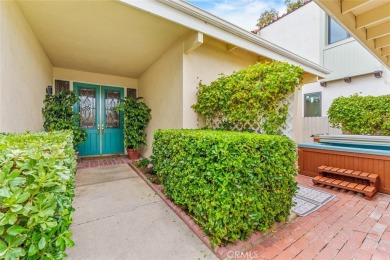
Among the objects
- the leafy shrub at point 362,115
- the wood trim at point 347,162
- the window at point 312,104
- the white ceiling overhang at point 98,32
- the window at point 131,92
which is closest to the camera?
the white ceiling overhang at point 98,32

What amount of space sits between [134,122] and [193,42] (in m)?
3.45

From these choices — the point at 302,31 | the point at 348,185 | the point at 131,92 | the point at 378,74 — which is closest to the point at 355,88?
the point at 378,74

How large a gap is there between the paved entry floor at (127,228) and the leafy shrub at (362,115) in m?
6.97

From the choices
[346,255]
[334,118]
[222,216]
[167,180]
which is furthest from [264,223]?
[334,118]

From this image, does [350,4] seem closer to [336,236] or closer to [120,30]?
[336,236]

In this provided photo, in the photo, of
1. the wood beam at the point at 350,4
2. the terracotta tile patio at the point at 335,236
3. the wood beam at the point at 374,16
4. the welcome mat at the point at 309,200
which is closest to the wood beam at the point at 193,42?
the wood beam at the point at 350,4

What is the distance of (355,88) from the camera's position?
23.0ft

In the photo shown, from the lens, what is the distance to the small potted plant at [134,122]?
6.03 metres

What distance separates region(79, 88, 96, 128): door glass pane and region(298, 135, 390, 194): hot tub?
21.3 ft

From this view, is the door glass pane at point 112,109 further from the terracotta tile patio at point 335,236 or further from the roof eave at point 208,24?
the terracotta tile patio at point 335,236

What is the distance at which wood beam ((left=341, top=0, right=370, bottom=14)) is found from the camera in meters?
2.53

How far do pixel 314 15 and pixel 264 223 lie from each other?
9692 mm

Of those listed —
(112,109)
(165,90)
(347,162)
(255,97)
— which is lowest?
(347,162)

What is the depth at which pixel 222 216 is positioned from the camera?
6.10 ft
